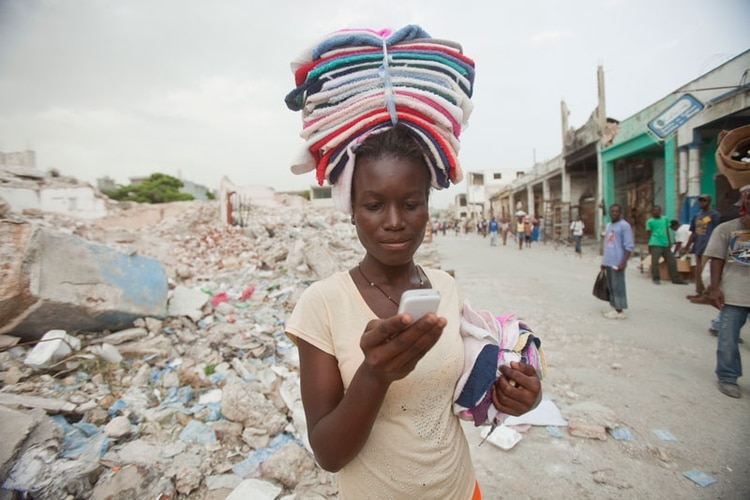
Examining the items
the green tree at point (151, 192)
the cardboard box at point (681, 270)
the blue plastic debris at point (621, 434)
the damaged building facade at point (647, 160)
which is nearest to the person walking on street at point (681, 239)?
the cardboard box at point (681, 270)

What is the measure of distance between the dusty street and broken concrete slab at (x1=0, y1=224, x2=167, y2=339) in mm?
3806

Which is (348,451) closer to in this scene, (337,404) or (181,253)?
(337,404)

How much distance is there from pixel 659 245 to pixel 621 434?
675 cm

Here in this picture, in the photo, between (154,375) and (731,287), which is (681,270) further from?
(154,375)

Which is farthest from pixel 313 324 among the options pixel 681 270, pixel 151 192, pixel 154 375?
pixel 151 192

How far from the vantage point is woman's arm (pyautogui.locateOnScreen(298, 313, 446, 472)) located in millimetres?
700

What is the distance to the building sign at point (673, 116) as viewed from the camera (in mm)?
7324

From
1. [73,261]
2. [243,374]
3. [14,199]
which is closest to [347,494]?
[243,374]

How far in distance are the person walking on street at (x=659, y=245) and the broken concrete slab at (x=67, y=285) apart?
930 centimetres

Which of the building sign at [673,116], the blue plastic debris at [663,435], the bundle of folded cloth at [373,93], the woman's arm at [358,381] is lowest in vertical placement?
the blue plastic debris at [663,435]

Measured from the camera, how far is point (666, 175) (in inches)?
420

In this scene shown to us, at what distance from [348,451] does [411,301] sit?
52 cm

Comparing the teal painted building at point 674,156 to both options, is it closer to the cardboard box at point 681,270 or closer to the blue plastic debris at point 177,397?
the cardboard box at point 681,270

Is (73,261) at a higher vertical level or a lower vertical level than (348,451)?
higher
